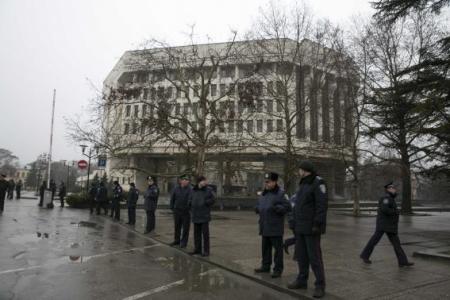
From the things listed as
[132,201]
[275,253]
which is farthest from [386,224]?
[132,201]

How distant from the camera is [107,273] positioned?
771 cm

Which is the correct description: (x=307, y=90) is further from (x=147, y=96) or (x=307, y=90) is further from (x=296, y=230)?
(x=296, y=230)

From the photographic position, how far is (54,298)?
593 centimetres

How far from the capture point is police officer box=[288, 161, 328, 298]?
251 inches

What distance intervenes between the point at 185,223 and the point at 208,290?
494 cm

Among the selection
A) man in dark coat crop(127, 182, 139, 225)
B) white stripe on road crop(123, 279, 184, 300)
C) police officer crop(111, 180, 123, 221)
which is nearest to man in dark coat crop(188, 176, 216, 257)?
white stripe on road crop(123, 279, 184, 300)

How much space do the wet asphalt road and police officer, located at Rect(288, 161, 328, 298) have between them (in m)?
0.59

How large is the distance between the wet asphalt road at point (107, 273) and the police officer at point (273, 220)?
0.62 metres

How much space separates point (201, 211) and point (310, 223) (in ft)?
13.1

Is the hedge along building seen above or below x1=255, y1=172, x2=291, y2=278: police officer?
above

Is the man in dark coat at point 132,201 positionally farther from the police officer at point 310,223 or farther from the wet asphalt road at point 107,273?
the police officer at point 310,223

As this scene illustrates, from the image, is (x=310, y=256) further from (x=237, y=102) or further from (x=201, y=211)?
(x=237, y=102)

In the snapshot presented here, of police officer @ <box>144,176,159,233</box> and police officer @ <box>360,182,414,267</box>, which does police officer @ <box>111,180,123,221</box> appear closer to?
police officer @ <box>144,176,159,233</box>

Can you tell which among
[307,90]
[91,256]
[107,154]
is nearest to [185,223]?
[91,256]
